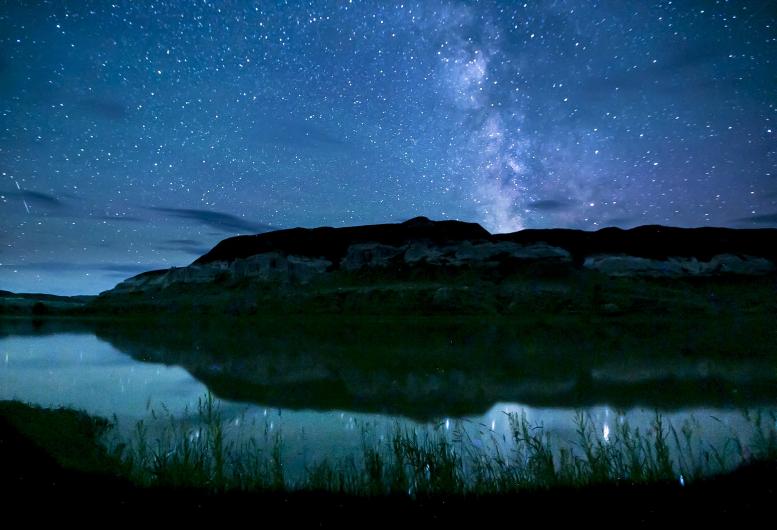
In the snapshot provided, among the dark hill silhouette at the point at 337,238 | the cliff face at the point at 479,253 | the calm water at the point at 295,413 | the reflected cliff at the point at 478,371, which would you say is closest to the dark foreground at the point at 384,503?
the calm water at the point at 295,413

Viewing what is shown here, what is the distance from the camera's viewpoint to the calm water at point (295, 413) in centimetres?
1230

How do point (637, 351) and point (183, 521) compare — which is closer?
point (183, 521)

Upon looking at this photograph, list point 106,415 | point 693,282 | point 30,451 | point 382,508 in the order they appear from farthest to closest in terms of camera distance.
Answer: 1. point 693,282
2. point 106,415
3. point 30,451
4. point 382,508

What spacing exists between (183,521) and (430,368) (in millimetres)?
23132

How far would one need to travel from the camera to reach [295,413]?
1609 centimetres

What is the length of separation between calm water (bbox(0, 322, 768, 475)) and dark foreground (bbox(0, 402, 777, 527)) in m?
2.96

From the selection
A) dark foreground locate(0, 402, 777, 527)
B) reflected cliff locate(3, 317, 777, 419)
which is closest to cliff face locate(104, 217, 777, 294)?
reflected cliff locate(3, 317, 777, 419)

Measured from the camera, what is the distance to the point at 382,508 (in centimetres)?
627

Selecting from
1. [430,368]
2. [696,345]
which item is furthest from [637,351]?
[430,368]

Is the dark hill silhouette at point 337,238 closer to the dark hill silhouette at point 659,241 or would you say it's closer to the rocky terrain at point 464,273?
the rocky terrain at point 464,273

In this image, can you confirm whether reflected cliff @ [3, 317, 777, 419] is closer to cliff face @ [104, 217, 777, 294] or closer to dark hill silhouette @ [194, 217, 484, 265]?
cliff face @ [104, 217, 777, 294]

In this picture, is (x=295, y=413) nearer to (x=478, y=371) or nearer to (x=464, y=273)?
(x=478, y=371)

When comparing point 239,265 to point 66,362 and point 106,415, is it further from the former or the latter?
point 106,415

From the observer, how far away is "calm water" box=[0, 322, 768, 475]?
12305 mm
